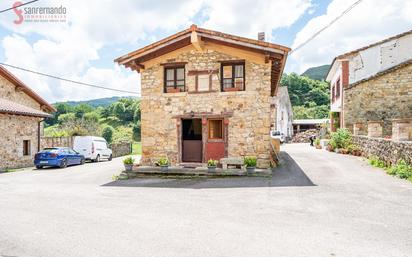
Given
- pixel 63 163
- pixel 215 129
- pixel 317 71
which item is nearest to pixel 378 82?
pixel 215 129

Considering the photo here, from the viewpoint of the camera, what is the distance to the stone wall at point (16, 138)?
1803cm

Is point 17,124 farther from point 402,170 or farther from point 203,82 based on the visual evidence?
point 402,170

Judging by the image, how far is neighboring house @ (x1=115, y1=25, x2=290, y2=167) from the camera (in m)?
12.7

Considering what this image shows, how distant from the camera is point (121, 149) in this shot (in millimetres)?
29891

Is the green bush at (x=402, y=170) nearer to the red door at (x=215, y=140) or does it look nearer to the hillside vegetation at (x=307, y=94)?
the red door at (x=215, y=140)

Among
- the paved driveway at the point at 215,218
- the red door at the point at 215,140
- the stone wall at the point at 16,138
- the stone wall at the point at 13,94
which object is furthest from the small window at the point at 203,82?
the stone wall at the point at 13,94

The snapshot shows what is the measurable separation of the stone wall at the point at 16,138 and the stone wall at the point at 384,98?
22076 millimetres

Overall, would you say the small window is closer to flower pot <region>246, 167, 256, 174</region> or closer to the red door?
the red door

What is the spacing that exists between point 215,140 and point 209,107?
1531mm

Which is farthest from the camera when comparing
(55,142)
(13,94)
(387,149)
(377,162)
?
(55,142)

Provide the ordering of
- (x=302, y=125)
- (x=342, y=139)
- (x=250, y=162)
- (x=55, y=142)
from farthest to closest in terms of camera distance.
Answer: (x=302, y=125) < (x=55, y=142) < (x=342, y=139) < (x=250, y=162)

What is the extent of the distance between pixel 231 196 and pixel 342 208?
9.65 ft

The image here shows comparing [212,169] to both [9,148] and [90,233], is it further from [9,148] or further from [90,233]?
[9,148]

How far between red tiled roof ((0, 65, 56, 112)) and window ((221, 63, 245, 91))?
17.3 m
